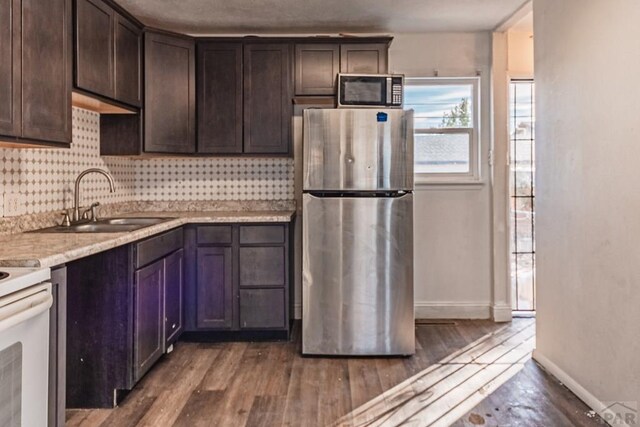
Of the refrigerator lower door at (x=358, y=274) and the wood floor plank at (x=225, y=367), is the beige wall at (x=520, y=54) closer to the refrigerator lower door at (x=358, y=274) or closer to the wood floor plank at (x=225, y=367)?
the refrigerator lower door at (x=358, y=274)

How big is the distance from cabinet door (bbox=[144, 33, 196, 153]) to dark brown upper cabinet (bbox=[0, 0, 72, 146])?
2.89 feet

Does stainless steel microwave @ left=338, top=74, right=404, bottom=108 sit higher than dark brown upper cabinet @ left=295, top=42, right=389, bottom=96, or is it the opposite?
dark brown upper cabinet @ left=295, top=42, right=389, bottom=96

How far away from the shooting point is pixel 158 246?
269cm

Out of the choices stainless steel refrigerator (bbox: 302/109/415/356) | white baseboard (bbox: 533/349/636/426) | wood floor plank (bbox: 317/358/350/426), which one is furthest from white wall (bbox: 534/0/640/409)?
wood floor plank (bbox: 317/358/350/426)

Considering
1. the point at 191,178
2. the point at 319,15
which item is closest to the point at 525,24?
the point at 319,15

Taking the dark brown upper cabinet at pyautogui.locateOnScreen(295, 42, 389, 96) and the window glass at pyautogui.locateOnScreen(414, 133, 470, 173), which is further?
the window glass at pyautogui.locateOnScreen(414, 133, 470, 173)

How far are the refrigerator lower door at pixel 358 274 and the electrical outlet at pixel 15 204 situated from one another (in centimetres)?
160

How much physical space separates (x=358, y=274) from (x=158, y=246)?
127cm

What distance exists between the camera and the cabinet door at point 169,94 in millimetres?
3178

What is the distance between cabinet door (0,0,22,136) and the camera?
5.95 feet

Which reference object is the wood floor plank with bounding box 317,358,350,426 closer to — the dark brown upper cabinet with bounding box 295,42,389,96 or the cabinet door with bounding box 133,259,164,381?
the cabinet door with bounding box 133,259,164,381

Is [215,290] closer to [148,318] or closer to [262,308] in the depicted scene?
[262,308]

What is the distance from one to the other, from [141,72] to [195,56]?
0.48 meters

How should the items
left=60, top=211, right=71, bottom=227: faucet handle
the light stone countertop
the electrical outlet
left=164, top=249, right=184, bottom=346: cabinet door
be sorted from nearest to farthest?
the light stone countertop → the electrical outlet → left=60, top=211, right=71, bottom=227: faucet handle → left=164, top=249, right=184, bottom=346: cabinet door
